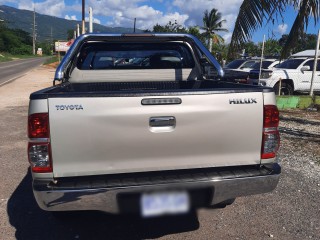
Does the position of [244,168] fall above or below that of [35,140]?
below

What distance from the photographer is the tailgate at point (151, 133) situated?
2707mm

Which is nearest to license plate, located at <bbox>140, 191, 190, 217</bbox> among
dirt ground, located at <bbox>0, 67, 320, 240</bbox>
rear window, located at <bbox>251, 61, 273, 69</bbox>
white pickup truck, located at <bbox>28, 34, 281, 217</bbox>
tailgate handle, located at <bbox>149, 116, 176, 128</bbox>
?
white pickup truck, located at <bbox>28, 34, 281, 217</bbox>

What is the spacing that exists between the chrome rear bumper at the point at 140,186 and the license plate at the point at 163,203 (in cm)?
6

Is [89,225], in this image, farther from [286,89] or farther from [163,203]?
[286,89]

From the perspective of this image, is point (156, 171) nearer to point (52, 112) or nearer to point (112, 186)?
point (112, 186)

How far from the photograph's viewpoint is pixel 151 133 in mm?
2826

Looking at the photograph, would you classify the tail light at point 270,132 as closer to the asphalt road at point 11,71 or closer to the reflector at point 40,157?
the reflector at point 40,157

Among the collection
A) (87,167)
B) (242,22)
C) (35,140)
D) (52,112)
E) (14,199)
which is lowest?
(14,199)

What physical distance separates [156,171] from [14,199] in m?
2.21

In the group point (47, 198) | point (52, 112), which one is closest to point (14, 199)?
point (47, 198)

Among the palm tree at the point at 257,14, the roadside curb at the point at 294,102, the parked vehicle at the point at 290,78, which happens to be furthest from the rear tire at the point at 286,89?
the palm tree at the point at 257,14

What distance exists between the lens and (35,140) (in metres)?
2.72

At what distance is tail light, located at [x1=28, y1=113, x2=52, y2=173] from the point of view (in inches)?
105

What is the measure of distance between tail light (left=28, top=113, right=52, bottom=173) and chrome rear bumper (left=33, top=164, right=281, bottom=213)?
14 centimetres
